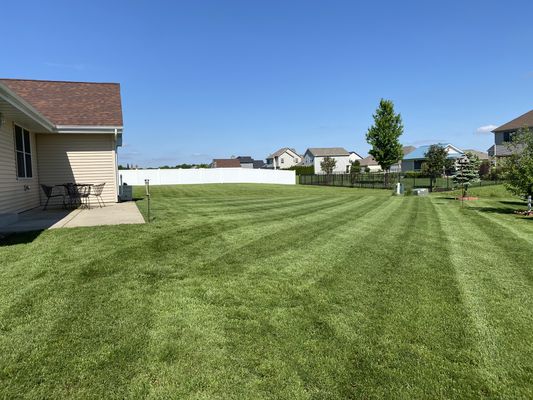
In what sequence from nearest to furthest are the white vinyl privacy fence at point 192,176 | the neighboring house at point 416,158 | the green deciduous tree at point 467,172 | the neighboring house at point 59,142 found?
the neighboring house at point 59,142 → the green deciduous tree at point 467,172 → the white vinyl privacy fence at point 192,176 → the neighboring house at point 416,158

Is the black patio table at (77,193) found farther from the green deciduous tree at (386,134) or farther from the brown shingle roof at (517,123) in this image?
the brown shingle roof at (517,123)

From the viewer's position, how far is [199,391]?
2.54 meters

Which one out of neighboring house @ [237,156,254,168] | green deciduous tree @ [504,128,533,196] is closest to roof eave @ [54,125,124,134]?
green deciduous tree @ [504,128,533,196]

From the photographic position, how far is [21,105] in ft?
28.5

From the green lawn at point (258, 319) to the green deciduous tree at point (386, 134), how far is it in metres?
29.4

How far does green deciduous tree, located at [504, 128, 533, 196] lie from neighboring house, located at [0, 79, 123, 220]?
1396 centimetres

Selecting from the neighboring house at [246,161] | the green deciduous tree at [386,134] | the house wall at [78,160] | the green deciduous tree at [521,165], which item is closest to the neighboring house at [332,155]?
the neighboring house at [246,161]

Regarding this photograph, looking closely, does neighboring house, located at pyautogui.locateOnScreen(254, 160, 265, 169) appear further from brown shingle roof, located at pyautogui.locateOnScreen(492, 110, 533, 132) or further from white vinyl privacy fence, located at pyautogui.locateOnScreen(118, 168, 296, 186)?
brown shingle roof, located at pyautogui.locateOnScreen(492, 110, 533, 132)

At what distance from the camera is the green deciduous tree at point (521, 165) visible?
12698 millimetres

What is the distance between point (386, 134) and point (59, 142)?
93.8 ft

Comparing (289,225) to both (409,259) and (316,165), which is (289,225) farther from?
(316,165)

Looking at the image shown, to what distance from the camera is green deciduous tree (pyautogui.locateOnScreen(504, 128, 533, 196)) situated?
41.7ft

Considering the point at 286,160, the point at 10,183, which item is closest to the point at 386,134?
the point at 10,183

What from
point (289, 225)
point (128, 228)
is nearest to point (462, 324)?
point (289, 225)
